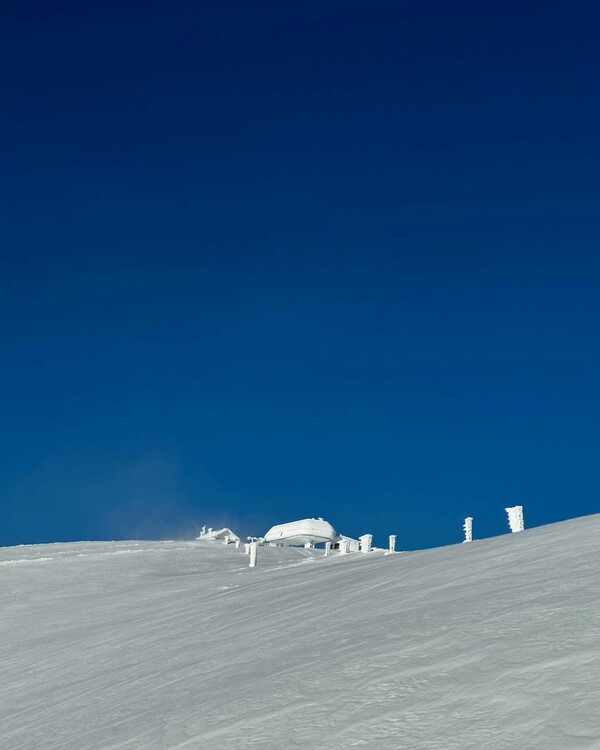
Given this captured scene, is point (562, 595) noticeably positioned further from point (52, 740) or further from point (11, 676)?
point (11, 676)

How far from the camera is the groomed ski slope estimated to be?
4.80m

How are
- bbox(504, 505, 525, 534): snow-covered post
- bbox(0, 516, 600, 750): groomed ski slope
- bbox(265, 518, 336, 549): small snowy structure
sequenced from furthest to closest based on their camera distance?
bbox(265, 518, 336, 549): small snowy structure
bbox(504, 505, 525, 534): snow-covered post
bbox(0, 516, 600, 750): groomed ski slope

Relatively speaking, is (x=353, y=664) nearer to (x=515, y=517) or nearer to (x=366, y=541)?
(x=515, y=517)

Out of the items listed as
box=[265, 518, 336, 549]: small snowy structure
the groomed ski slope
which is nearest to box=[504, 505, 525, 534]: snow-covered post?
the groomed ski slope

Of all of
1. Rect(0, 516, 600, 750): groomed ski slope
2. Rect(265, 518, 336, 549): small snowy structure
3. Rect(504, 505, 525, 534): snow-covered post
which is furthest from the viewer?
Rect(265, 518, 336, 549): small snowy structure

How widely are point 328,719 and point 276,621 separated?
198 inches

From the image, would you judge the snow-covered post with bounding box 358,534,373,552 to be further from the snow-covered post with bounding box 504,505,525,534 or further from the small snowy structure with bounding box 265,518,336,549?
the small snowy structure with bounding box 265,518,336,549

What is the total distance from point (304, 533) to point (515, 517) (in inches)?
1200

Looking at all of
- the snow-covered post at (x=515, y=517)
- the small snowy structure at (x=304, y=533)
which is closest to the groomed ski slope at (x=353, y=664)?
the snow-covered post at (x=515, y=517)

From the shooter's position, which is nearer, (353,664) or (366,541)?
(353,664)

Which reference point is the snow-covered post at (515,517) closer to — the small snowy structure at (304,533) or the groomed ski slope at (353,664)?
the groomed ski slope at (353,664)

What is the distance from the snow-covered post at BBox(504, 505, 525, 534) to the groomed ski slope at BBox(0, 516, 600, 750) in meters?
4.44

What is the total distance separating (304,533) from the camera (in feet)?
153

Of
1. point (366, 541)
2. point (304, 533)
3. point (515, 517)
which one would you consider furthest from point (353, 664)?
point (304, 533)
